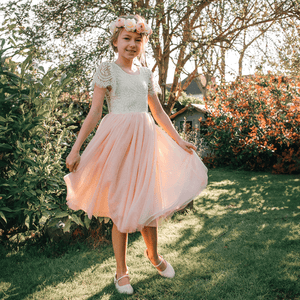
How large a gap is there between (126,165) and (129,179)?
0.10 metres

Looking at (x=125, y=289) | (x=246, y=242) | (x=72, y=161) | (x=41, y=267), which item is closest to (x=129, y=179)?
(x=72, y=161)

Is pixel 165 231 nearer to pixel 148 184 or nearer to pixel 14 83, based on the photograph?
pixel 148 184

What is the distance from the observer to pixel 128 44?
2.07m

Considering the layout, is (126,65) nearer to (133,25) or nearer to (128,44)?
(128,44)

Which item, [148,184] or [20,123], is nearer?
[148,184]

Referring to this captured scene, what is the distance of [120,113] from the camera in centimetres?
208

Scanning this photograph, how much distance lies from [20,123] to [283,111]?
21.9 feet

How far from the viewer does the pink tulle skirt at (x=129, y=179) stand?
1892 millimetres

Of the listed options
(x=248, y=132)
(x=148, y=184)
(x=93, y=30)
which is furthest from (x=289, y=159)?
Result: (x=148, y=184)

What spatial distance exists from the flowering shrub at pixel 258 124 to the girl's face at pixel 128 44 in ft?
18.4

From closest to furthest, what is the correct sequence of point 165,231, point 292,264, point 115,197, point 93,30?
point 115,197 < point 292,264 < point 165,231 < point 93,30

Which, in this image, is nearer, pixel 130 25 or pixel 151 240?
pixel 130 25

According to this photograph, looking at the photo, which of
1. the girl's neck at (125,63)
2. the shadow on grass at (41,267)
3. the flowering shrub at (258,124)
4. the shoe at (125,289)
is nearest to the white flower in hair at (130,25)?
the girl's neck at (125,63)

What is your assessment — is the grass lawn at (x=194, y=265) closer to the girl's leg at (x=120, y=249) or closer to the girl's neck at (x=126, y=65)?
the girl's leg at (x=120, y=249)
